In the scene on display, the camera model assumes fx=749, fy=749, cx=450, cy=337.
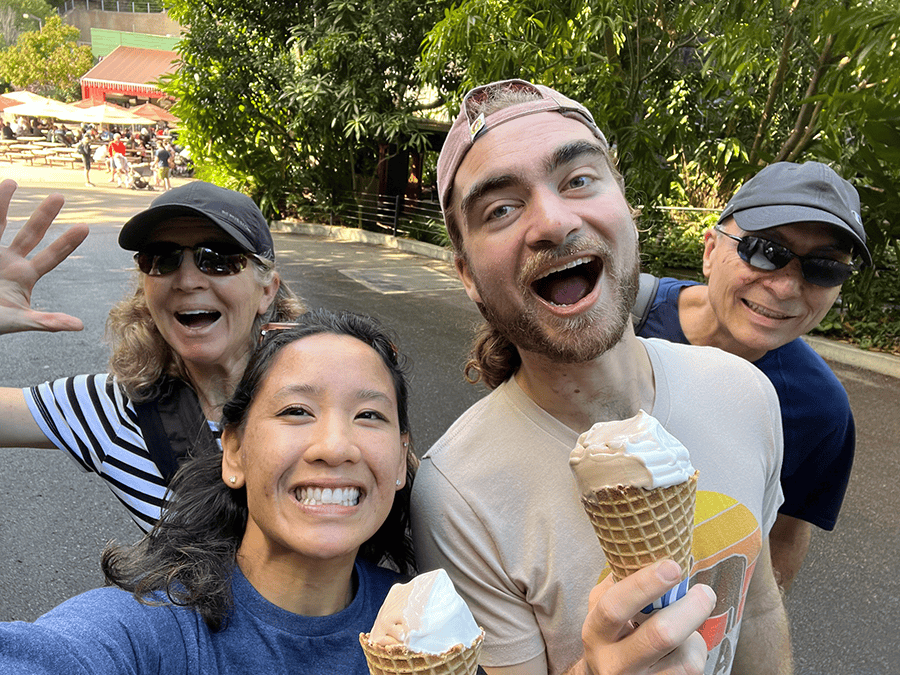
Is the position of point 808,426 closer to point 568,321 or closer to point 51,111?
point 568,321

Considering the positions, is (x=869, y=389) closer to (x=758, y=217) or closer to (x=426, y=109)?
(x=758, y=217)

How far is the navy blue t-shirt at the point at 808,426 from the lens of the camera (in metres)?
2.79

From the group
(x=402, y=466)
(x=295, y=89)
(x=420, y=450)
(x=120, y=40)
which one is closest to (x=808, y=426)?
(x=402, y=466)

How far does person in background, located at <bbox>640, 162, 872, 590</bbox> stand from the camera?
271 centimetres

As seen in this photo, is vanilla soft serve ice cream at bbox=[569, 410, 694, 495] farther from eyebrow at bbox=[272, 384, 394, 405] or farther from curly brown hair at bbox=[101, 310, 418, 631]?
curly brown hair at bbox=[101, 310, 418, 631]

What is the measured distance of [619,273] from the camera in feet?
6.20

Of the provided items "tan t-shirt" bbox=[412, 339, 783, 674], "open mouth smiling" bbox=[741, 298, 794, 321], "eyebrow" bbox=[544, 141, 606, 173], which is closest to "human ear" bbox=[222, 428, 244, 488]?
"tan t-shirt" bbox=[412, 339, 783, 674]

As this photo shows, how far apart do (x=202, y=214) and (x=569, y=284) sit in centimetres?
130

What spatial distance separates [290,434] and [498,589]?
2.02ft

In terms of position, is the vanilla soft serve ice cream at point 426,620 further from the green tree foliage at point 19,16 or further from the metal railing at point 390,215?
the green tree foliage at point 19,16

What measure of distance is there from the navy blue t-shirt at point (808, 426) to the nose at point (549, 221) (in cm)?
129

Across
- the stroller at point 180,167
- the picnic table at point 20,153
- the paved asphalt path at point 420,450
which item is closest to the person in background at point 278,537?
the paved asphalt path at point 420,450

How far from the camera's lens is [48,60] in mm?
57312

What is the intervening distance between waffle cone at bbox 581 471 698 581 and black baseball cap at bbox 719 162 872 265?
4.78 ft
